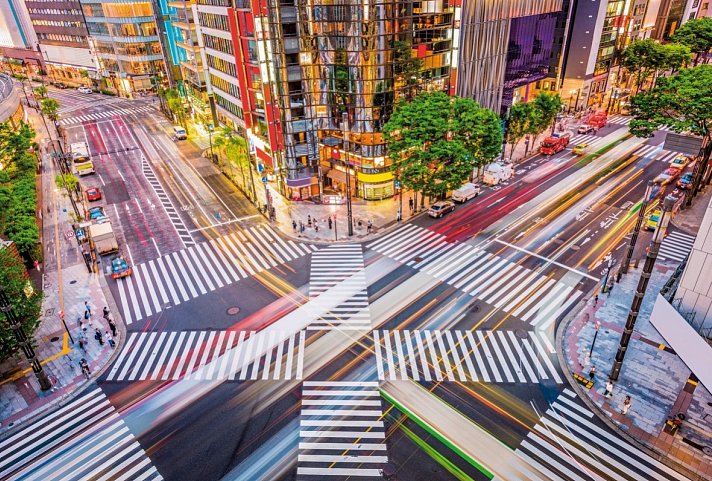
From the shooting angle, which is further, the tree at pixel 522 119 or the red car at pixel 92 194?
the tree at pixel 522 119

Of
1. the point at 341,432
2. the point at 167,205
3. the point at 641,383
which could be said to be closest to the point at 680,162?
the point at 641,383

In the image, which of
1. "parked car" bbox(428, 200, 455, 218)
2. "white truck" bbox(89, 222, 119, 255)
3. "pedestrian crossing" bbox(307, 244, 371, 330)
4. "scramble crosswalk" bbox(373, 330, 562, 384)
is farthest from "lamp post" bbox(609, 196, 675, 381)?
"white truck" bbox(89, 222, 119, 255)

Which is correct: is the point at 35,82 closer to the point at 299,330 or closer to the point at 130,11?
the point at 130,11

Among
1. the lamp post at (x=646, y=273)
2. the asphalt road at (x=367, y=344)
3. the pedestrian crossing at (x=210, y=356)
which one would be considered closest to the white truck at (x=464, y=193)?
the asphalt road at (x=367, y=344)

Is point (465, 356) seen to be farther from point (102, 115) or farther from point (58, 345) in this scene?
point (102, 115)

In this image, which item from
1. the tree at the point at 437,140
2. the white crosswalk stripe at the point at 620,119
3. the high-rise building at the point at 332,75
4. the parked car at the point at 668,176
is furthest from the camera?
the white crosswalk stripe at the point at 620,119

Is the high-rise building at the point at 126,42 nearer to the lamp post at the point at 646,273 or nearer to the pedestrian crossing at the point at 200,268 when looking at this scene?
the pedestrian crossing at the point at 200,268

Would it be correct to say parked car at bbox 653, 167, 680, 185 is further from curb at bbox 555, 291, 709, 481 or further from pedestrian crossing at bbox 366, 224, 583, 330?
curb at bbox 555, 291, 709, 481
